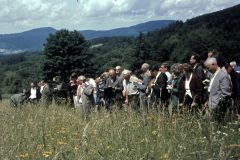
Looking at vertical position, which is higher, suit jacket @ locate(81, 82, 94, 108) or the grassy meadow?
the grassy meadow

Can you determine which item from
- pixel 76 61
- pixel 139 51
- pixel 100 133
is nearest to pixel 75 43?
pixel 76 61

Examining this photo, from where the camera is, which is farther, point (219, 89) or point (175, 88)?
point (175, 88)

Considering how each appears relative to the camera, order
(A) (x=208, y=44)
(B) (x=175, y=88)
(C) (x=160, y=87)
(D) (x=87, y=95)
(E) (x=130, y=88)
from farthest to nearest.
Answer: (A) (x=208, y=44) → (E) (x=130, y=88) → (D) (x=87, y=95) → (C) (x=160, y=87) → (B) (x=175, y=88)

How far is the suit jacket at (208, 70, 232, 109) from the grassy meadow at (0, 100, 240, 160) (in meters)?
0.99

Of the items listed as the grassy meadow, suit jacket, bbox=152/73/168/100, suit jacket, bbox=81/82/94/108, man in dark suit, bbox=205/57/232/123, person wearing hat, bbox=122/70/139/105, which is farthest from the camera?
person wearing hat, bbox=122/70/139/105

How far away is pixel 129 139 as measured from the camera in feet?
18.4

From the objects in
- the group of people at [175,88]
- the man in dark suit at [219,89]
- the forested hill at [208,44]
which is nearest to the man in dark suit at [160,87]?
the group of people at [175,88]

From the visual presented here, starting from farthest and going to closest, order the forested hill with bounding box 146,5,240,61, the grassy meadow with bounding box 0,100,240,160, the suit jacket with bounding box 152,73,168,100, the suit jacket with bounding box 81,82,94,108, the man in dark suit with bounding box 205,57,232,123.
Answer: the forested hill with bounding box 146,5,240,61 < the suit jacket with bounding box 81,82,94,108 < the suit jacket with bounding box 152,73,168,100 < the man in dark suit with bounding box 205,57,232,123 < the grassy meadow with bounding box 0,100,240,160

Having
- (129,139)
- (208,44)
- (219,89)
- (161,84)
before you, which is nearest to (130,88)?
(161,84)

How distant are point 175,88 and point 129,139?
4618 mm

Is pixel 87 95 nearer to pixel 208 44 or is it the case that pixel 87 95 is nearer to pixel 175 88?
pixel 175 88

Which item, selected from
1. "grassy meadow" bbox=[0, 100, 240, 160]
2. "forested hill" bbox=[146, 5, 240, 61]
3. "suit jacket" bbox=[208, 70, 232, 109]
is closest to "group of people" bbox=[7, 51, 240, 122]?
"suit jacket" bbox=[208, 70, 232, 109]

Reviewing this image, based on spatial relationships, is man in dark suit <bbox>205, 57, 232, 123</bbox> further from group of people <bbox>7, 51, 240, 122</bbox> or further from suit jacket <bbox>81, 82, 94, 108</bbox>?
suit jacket <bbox>81, 82, 94, 108</bbox>

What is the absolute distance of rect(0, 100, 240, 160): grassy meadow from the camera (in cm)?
462
